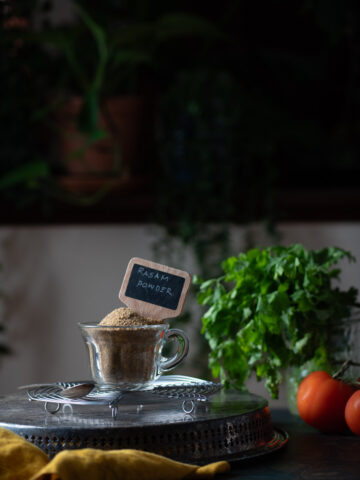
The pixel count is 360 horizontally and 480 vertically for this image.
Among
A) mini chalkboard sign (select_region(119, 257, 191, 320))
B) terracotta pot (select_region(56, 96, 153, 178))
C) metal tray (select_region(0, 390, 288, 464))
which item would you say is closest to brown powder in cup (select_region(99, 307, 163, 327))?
mini chalkboard sign (select_region(119, 257, 191, 320))

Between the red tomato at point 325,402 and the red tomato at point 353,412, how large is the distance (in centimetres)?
4

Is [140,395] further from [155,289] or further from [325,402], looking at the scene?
[325,402]

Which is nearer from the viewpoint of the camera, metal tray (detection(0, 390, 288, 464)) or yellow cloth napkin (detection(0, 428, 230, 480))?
yellow cloth napkin (detection(0, 428, 230, 480))

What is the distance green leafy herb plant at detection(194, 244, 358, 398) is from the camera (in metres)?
1.17

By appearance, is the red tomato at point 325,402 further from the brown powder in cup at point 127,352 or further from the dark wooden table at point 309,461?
the brown powder in cup at point 127,352

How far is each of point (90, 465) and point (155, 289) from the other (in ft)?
1.20

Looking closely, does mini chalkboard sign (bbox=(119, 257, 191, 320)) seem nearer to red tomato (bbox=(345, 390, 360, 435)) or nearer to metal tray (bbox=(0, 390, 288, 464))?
metal tray (bbox=(0, 390, 288, 464))

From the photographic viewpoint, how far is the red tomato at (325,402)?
1.10 m

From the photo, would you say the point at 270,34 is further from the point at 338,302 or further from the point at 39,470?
the point at 39,470

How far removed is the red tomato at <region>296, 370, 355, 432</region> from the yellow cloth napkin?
0.27 metres

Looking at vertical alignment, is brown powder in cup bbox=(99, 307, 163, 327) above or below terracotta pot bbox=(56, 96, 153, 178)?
below

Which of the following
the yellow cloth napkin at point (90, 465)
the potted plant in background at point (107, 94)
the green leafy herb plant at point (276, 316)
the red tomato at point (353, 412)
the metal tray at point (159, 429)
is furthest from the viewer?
the potted plant in background at point (107, 94)

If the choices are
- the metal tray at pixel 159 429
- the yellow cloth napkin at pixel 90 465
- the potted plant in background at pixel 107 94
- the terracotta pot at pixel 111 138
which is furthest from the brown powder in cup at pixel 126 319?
the terracotta pot at pixel 111 138

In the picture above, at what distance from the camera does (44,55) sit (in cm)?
248
